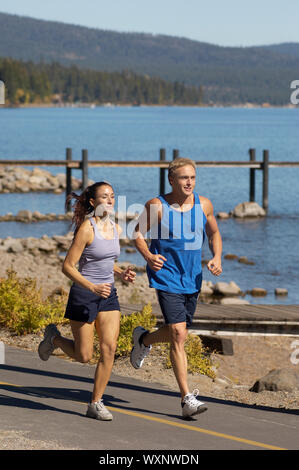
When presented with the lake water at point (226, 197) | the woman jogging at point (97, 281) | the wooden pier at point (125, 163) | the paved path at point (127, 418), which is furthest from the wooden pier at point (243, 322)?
the wooden pier at point (125, 163)

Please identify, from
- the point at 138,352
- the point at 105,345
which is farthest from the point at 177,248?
the point at 138,352

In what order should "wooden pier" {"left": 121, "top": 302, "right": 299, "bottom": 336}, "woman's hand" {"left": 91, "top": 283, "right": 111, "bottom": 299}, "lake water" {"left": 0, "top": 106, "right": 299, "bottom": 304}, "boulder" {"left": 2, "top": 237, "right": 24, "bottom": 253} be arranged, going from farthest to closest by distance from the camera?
"lake water" {"left": 0, "top": 106, "right": 299, "bottom": 304}, "boulder" {"left": 2, "top": 237, "right": 24, "bottom": 253}, "wooden pier" {"left": 121, "top": 302, "right": 299, "bottom": 336}, "woman's hand" {"left": 91, "top": 283, "right": 111, "bottom": 299}

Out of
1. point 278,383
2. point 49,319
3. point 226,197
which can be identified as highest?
point 49,319

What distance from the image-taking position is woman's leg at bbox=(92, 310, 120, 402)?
6.41m

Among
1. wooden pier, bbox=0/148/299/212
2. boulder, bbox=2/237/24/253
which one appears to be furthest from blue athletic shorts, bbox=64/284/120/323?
wooden pier, bbox=0/148/299/212

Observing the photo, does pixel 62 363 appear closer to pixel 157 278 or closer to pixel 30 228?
pixel 157 278

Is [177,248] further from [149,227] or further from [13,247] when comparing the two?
[13,247]

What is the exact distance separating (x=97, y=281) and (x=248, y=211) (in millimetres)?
29978

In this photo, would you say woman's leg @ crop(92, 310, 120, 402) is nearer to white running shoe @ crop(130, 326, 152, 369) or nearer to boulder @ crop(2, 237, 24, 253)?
white running shoe @ crop(130, 326, 152, 369)

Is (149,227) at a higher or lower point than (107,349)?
higher

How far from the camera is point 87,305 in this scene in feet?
21.2

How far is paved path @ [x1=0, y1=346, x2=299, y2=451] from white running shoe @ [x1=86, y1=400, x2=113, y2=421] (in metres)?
0.06

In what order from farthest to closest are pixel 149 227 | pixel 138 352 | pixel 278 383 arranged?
pixel 278 383, pixel 138 352, pixel 149 227

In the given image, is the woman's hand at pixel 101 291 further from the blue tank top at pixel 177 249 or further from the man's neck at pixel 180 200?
the man's neck at pixel 180 200
